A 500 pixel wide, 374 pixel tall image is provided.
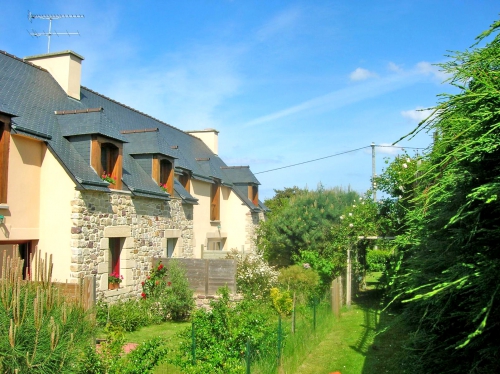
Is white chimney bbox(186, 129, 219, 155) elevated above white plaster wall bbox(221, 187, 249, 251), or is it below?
above

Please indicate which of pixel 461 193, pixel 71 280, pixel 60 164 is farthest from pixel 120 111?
pixel 461 193

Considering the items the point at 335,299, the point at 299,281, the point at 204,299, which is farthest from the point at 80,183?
the point at 335,299

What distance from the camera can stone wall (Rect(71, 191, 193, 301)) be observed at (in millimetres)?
11117

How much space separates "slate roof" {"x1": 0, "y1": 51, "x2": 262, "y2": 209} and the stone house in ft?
0.12

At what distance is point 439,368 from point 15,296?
555 cm

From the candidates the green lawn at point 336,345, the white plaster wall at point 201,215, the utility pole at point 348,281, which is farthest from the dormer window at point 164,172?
the utility pole at point 348,281

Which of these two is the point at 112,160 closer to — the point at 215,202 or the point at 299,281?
the point at 299,281

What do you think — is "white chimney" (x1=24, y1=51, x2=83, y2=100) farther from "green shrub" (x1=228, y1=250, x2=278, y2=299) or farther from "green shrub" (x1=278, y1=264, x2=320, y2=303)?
"green shrub" (x1=278, y1=264, x2=320, y2=303)

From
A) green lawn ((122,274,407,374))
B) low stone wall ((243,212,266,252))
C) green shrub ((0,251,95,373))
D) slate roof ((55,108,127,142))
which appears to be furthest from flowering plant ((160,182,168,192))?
green shrub ((0,251,95,373))

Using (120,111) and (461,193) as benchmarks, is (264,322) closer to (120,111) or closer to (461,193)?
(461,193)

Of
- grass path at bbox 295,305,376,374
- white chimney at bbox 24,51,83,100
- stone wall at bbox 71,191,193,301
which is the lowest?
grass path at bbox 295,305,376,374

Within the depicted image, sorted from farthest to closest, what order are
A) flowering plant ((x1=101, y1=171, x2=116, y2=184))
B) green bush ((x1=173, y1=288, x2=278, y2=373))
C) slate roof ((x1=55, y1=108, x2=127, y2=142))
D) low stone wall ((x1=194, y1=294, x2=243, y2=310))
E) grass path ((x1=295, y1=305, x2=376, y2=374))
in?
low stone wall ((x1=194, y1=294, x2=243, y2=310)) < flowering plant ((x1=101, y1=171, x2=116, y2=184)) < slate roof ((x1=55, y1=108, x2=127, y2=142)) < grass path ((x1=295, y1=305, x2=376, y2=374)) < green bush ((x1=173, y1=288, x2=278, y2=373))

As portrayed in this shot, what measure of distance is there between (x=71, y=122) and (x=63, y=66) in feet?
10.2

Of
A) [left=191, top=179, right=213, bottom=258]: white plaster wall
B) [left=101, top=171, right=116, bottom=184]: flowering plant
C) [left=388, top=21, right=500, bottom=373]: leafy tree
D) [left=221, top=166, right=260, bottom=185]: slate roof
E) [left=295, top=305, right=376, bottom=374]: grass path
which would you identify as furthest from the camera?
[left=221, top=166, right=260, bottom=185]: slate roof
